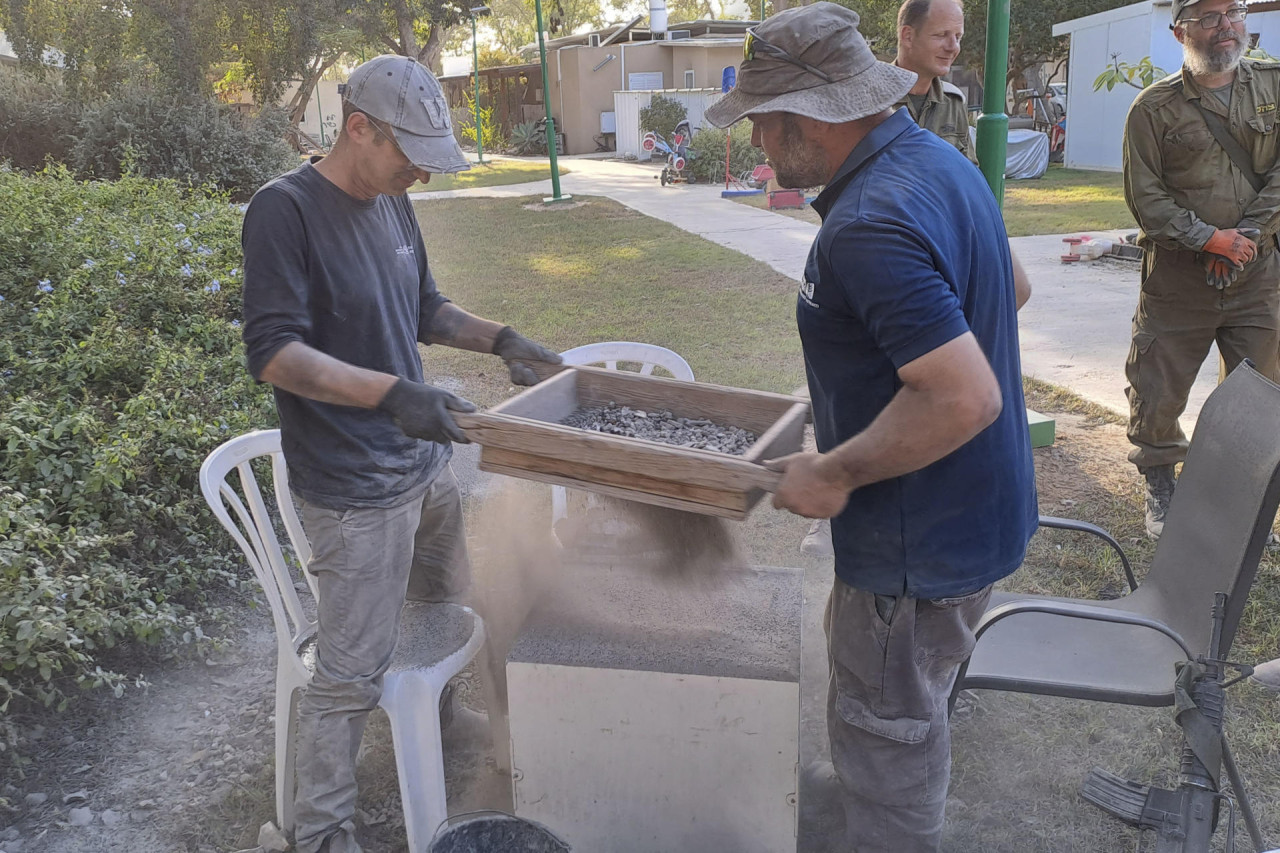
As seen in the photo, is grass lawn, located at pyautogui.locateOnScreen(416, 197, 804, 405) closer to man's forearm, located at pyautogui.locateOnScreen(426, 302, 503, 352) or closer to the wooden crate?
man's forearm, located at pyautogui.locateOnScreen(426, 302, 503, 352)

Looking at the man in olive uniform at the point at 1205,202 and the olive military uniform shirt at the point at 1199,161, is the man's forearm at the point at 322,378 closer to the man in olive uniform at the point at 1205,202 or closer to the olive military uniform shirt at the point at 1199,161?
the man in olive uniform at the point at 1205,202

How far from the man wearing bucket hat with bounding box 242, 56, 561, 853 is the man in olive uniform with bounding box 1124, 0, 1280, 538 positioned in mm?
2896

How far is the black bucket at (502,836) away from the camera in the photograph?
2.11 meters

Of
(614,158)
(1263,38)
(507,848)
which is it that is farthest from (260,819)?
Answer: (614,158)

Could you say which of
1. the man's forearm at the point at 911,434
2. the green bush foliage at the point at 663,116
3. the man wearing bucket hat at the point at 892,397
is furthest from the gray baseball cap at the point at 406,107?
the green bush foliage at the point at 663,116

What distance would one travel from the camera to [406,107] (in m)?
2.34

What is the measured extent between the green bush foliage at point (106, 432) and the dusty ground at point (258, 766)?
0.18m

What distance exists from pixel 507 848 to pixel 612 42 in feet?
102

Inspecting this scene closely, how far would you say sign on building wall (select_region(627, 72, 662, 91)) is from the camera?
94.7 feet

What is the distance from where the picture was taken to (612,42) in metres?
30.5

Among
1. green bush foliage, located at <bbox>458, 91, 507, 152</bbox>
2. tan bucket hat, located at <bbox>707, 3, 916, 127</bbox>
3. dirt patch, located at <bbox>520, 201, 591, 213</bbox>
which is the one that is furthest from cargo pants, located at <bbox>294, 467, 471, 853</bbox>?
green bush foliage, located at <bbox>458, 91, 507, 152</bbox>

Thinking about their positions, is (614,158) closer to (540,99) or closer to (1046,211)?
(540,99)

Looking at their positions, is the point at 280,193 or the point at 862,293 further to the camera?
the point at 280,193

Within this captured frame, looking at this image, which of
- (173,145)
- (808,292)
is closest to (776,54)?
(808,292)
